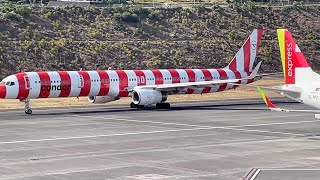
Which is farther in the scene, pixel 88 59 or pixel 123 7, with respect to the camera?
pixel 123 7

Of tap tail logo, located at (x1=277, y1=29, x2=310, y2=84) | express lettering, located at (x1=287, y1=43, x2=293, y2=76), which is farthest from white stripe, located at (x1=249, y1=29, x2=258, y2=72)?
tap tail logo, located at (x1=277, y1=29, x2=310, y2=84)

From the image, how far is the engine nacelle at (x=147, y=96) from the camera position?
63.1 m

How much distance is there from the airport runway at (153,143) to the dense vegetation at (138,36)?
3938 cm

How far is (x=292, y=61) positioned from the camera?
41781 millimetres

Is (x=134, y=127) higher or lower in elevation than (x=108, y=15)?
lower

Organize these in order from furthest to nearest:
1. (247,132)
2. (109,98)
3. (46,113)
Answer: (109,98)
(46,113)
(247,132)

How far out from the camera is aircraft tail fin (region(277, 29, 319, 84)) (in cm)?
4156

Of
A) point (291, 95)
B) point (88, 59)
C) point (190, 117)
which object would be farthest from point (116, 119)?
point (88, 59)

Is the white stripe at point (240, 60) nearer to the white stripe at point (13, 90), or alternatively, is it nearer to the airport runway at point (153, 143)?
the airport runway at point (153, 143)

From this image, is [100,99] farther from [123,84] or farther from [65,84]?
[65,84]

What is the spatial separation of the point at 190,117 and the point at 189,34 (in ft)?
204

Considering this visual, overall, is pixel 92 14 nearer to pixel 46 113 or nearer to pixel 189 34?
pixel 189 34

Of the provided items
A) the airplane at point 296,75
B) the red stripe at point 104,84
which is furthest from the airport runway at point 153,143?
the airplane at point 296,75

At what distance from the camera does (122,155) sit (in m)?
36.8
